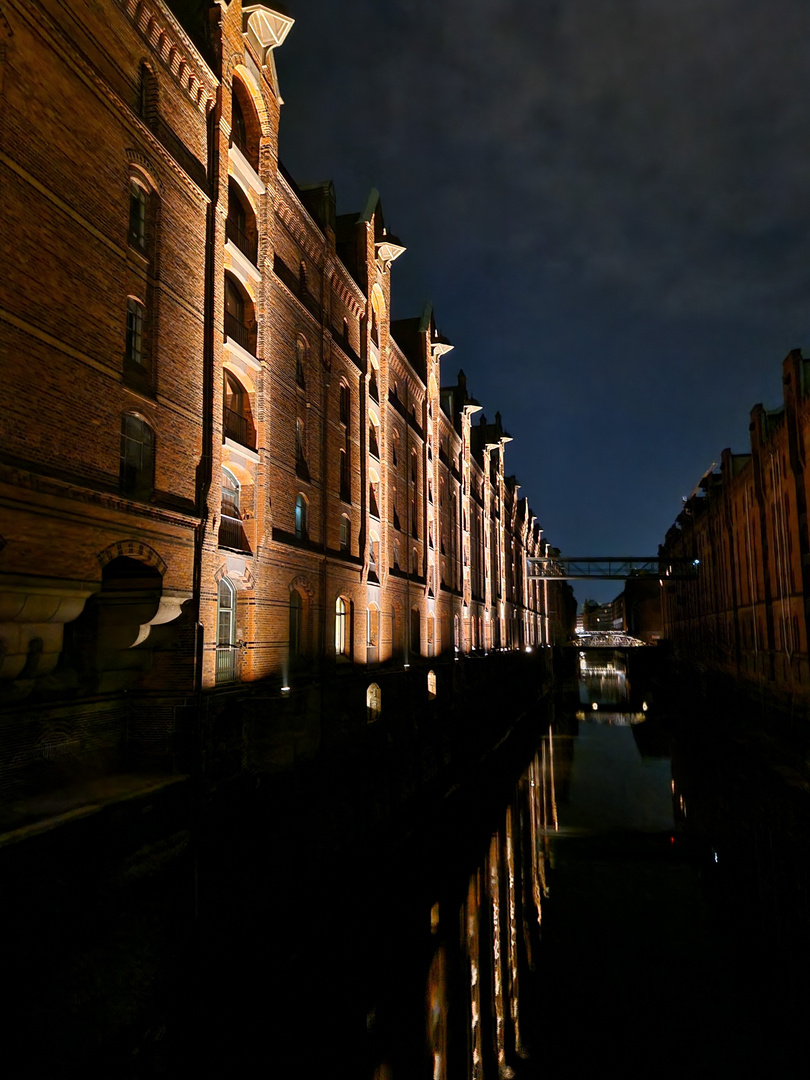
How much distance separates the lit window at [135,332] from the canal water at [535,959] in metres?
9.62

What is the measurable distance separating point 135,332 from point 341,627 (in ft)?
36.8

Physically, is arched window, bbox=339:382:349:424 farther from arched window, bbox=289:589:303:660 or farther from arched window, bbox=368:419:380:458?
arched window, bbox=289:589:303:660

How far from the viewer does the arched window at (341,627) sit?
2064 centimetres

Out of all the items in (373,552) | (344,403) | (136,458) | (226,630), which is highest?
(344,403)

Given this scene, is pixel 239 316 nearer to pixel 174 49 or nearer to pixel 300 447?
pixel 300 447

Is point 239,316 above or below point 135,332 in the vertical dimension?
above

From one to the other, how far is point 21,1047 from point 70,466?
7.09 metres

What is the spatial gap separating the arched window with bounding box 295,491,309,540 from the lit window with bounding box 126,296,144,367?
6632 millimetres

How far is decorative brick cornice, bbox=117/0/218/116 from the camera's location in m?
12.1

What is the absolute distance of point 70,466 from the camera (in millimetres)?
10188

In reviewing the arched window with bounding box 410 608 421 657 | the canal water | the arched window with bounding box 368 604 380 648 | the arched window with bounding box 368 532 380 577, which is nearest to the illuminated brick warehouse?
the arched window with bounding box 368 604 380 648

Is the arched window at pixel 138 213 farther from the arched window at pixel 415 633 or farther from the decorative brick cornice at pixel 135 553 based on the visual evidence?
the arched window at pixel 415 633

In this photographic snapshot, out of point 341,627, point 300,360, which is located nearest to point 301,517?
point 341,627

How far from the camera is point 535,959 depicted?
11859 mm
